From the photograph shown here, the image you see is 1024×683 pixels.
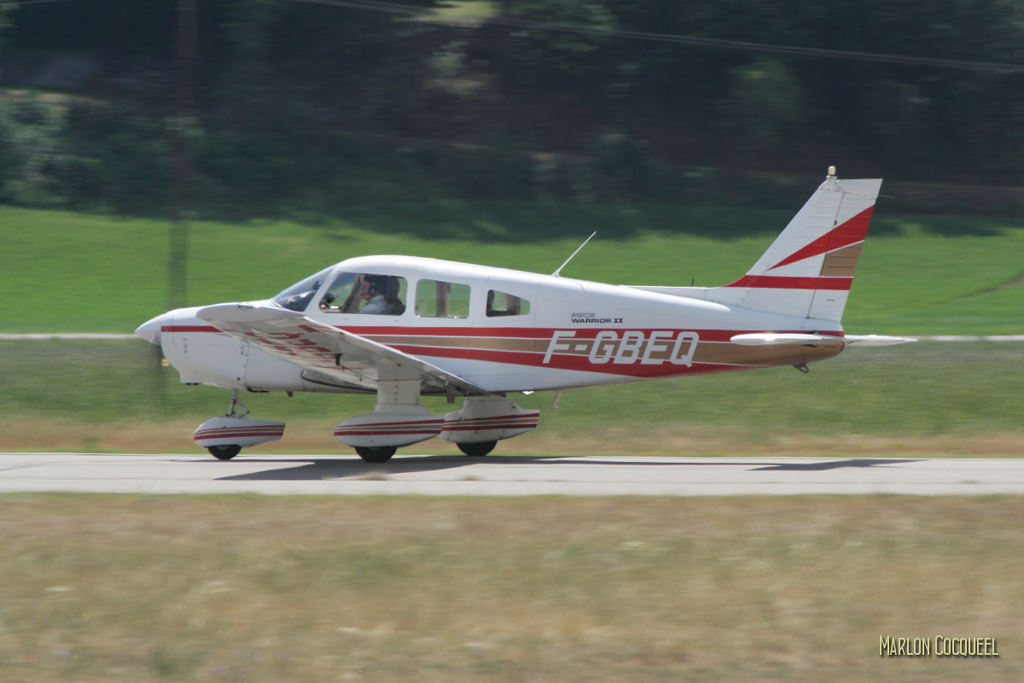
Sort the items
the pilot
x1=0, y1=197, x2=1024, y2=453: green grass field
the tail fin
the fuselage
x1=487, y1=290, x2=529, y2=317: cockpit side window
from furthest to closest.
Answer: x1=0, y1=197, x2=1024, y2=453: green grass field < the pilot < x1=487, y1=290, x2=529, y2=317: cockpit side window < the fuselage < the tail fin

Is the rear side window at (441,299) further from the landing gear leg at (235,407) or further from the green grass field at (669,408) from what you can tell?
the green grass field at (669,408)

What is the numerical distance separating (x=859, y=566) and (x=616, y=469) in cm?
511

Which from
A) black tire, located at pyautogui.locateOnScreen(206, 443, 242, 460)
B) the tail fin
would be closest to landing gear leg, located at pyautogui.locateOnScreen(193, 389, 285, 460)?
black tire, located at pyautogui.locateOnScreen(206, 443, 242, 460)

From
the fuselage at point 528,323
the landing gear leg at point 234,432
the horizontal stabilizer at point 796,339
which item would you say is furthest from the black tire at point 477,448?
the horizontal stabilizer at point 796,339

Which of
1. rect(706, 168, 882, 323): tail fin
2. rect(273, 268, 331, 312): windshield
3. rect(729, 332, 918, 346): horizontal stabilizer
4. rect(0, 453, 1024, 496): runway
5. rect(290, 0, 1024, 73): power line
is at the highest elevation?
rect(290, 0, 1024, 73): power line

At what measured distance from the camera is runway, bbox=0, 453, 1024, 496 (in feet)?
36.3

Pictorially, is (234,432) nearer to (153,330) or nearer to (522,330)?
(153,330)

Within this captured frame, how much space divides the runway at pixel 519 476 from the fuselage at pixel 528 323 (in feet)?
3.88

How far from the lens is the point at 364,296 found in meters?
14.3

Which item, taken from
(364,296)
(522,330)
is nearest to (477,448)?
(522,330)

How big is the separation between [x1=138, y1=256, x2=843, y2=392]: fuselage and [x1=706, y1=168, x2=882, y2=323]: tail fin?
18cm

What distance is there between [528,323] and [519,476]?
93.5 inches

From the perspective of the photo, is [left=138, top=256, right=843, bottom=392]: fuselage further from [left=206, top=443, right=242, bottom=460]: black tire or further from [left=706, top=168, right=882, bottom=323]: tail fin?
[left=206, top=443, right=242, bottom=460]: black tire

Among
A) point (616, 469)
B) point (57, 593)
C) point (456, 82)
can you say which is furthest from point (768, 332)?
point (456, 82)
